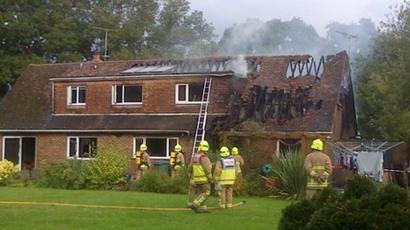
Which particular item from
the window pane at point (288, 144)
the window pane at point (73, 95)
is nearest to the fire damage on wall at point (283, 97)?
the window pane at point (288, 144)

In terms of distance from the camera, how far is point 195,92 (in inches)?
1353

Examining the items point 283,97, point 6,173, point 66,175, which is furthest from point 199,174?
point 283,97

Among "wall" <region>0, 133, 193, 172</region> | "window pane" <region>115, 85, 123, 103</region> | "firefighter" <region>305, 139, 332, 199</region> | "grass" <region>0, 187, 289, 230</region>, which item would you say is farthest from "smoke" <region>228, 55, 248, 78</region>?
"firefighter" <region>305, 139, 332, 199</region>

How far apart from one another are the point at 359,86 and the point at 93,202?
24.7m

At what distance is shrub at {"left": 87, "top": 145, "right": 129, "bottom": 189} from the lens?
90.0ft

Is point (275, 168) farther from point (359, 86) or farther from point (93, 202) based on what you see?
point (359, 86)

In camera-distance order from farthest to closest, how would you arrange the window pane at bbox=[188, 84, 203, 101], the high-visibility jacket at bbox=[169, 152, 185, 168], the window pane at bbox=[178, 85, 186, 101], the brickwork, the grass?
the window pane at bbox=[178, 85, 186, 101] < the window pane at bbox=[188, 84, 203, 101] < the brickwork < the high-visibility jacket at bbox=[169, 152, 185, 168] < the grass

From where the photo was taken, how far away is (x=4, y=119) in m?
38.1

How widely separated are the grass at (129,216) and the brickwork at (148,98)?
456 inches

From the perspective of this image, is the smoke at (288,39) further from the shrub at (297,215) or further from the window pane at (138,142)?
the shrub at (297,215)

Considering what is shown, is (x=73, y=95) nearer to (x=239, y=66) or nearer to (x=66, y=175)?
(x=239, y=66)

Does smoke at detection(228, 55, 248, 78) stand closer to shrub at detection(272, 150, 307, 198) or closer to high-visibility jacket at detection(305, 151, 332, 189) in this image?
shrub at detection(272, 150, 307, 198)

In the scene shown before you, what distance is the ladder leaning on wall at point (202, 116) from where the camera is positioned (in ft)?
104

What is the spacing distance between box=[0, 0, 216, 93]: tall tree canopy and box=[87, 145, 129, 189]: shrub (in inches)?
895
